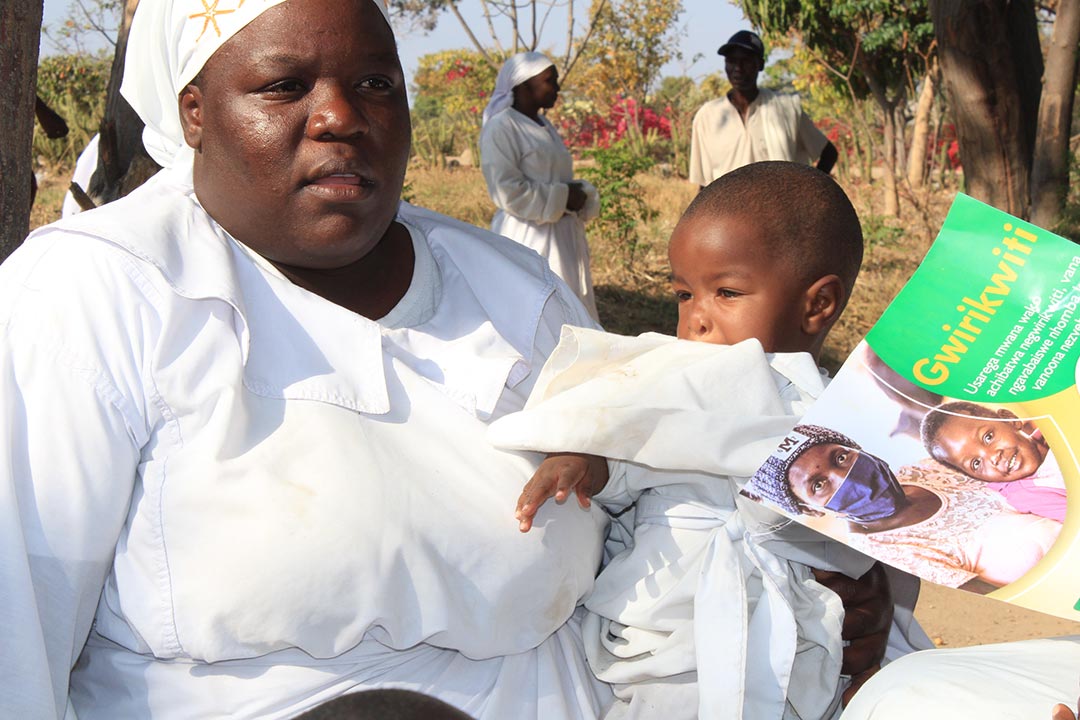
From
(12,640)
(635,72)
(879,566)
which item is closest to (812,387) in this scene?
(879,566)

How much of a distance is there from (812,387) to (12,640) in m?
1.28

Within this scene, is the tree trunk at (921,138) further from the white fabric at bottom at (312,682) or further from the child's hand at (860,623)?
the white fabric at bottom at (312,682)

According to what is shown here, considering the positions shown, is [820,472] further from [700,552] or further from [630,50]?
[630,50]

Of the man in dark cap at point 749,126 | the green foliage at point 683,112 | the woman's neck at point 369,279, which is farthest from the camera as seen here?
the green foliage at point 683,112

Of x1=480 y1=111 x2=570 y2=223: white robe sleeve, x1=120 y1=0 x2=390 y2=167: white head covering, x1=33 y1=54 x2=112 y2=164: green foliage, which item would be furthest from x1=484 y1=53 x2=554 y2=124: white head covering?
x1=33 y1=54 x2=112 y2=164: green foliage

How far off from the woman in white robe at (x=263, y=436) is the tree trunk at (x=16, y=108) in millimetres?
420

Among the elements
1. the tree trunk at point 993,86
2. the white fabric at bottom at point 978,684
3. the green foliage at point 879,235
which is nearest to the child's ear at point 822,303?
the white fabric at bottom at point 978,684

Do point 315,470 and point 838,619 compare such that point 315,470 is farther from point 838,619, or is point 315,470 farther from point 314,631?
point 838,619

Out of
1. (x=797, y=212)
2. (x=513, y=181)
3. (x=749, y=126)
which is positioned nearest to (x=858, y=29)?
(x=749, y=126)

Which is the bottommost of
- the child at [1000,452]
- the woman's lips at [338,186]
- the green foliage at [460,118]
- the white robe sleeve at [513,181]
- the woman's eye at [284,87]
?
the green foliage at [460,118]

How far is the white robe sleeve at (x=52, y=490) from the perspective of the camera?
1404 millimetres

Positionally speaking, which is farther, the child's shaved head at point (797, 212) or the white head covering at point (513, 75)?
the white head covering at point (513, 75)

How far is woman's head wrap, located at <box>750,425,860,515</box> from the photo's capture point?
4.60ft

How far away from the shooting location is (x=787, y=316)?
1.96 meters
